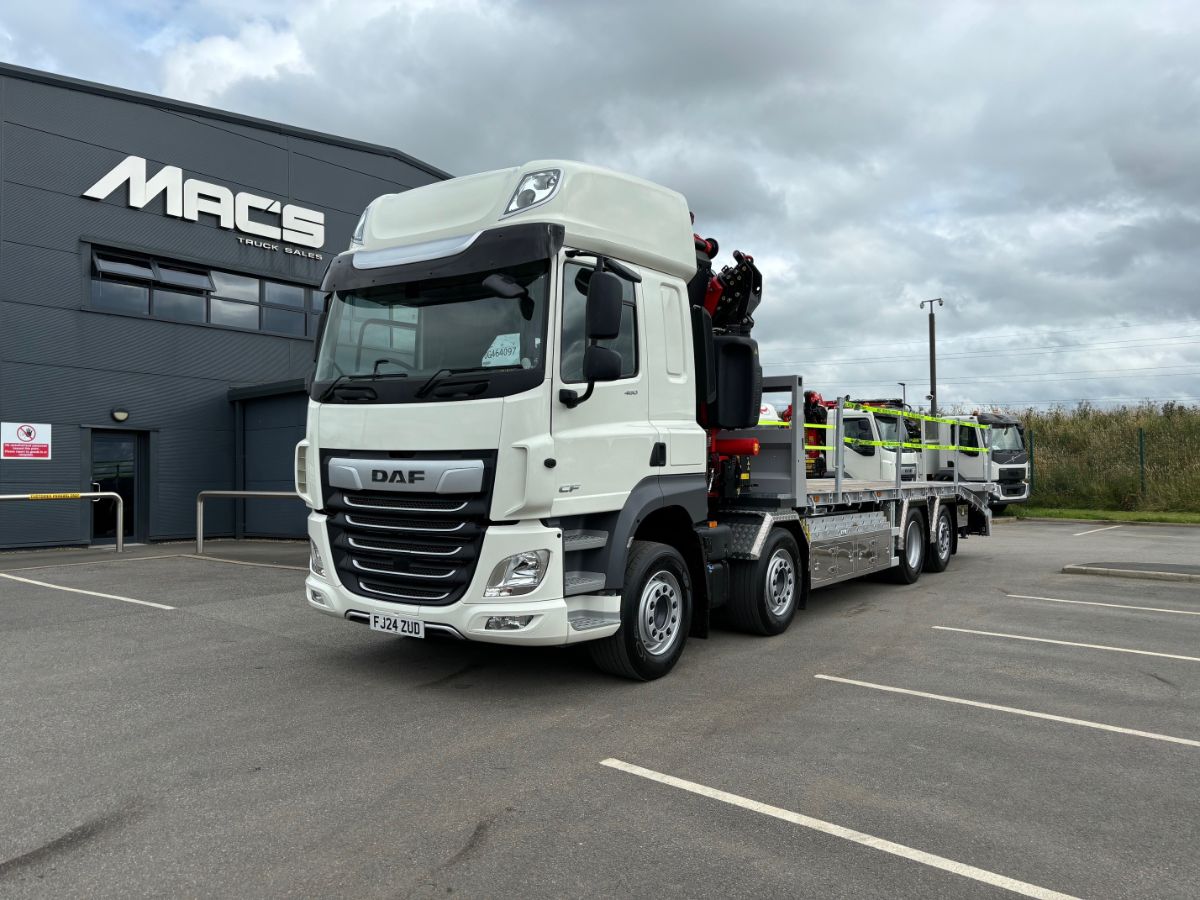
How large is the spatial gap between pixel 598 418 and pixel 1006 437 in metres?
21.9

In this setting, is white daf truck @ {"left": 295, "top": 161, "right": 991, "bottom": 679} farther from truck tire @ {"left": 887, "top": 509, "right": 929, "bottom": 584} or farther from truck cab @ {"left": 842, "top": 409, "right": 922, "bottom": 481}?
truck cab @ {"left": 842, "top": 409, "right": 922, "bottom": 481}

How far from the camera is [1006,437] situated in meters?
24.0

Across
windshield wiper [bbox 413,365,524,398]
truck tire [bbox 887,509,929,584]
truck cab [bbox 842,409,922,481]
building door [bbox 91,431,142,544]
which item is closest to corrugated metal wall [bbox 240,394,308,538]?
building door [bbox 91,431,142,544]

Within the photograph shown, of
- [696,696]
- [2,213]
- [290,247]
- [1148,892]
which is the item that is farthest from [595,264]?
[290,247]

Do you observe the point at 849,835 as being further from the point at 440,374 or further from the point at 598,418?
the point at 440,374

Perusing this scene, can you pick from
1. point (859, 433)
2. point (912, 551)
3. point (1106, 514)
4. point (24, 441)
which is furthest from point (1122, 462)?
point (24, 441)

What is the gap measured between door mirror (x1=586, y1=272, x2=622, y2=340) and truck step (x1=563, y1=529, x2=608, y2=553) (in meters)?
1.19

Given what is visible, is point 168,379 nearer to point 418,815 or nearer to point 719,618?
point 719,618

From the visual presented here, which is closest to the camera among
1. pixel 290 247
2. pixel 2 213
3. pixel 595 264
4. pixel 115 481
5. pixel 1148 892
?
pixel 1148 892

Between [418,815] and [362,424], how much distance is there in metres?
2.60

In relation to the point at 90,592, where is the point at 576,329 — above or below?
above

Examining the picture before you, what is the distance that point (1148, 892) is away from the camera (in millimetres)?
3010

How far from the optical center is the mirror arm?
16.5ft

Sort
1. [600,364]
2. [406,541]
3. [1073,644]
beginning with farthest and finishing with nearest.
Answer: [1073,644] < [406,541] < [600,364]
